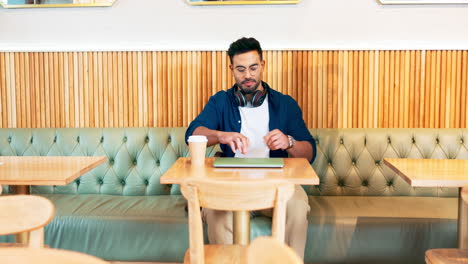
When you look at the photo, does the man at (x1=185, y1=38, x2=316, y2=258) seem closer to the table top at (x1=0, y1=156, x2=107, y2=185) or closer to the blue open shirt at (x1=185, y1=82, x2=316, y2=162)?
the blue open shirt at (x1=185, y1=82, x2=316, y2=162)

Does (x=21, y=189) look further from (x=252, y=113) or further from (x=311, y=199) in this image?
(x=311, y=199)

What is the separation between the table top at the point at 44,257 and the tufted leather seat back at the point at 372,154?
2.20 meters

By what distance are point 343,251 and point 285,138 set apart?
732 millimetres

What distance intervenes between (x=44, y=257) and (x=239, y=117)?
1.78 meters

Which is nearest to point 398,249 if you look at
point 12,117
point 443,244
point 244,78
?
point 443,244

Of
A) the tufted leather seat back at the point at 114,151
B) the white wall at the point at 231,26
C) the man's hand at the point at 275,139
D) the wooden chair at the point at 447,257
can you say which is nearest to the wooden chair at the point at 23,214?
the man's hand at the point at 275,139

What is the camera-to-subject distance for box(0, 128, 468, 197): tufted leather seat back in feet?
9.02

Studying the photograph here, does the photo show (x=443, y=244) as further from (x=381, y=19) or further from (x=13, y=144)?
(x=13, y=144)

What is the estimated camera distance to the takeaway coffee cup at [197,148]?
1876 mm

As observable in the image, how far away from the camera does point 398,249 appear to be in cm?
223

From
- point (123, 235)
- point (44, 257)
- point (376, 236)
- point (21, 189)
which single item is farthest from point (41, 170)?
point (376, 236)

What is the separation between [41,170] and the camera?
1.92 meters

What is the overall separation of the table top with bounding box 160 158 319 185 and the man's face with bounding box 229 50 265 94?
0.62m

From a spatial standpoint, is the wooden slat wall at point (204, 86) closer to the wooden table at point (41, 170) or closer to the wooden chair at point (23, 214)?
the wooden table at point (41, 170)
